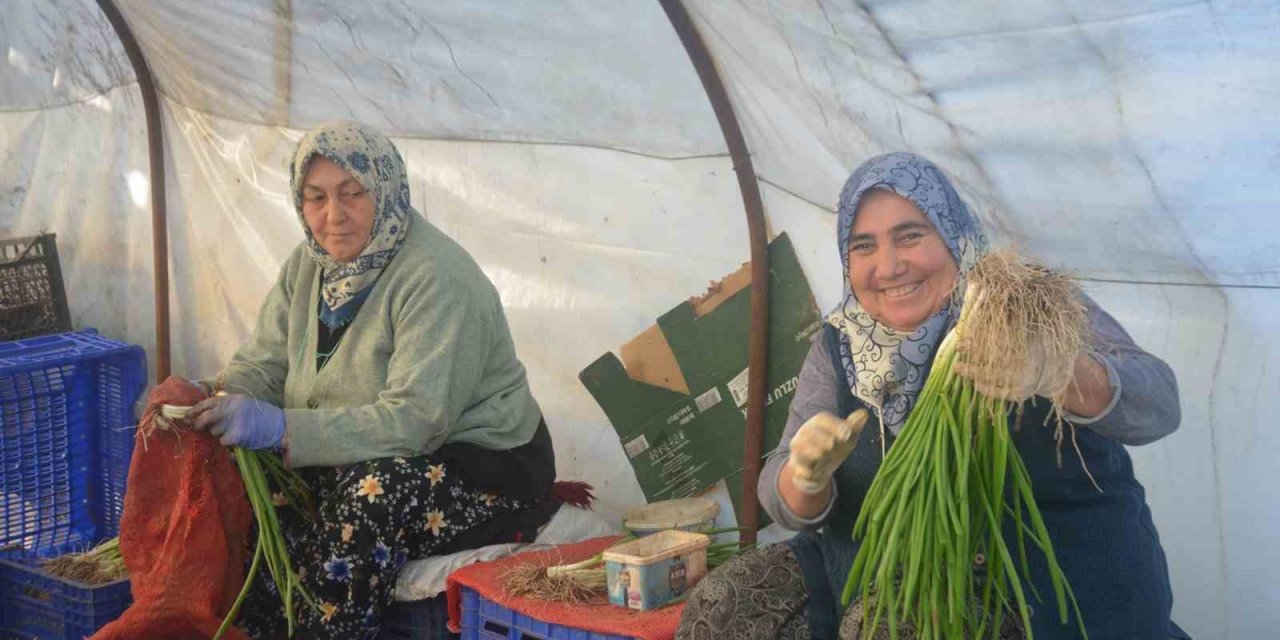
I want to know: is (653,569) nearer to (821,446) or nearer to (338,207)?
(821,446)

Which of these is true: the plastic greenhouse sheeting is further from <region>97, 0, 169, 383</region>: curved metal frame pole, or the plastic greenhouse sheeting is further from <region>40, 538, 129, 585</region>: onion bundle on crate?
<region>40, 538, 129, 585</region>: onion bundle on crate

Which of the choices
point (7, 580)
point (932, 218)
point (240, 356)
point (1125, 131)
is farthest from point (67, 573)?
point (1125, 131)

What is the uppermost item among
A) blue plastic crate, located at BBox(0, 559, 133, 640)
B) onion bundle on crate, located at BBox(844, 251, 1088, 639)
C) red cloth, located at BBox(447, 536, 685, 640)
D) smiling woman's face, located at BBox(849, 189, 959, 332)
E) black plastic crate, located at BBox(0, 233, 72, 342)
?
black plastic crate, located at BBox(0, 233, 72, 342)

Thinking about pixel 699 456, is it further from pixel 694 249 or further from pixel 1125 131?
pixel 1125 131

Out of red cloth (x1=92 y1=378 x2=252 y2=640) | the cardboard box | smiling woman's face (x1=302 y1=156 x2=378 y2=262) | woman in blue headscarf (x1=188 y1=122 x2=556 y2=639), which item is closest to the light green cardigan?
woman in blue headscarf (x1=188 y1=122 x2=556 y2=639)

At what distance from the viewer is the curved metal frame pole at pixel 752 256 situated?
3.40 metres

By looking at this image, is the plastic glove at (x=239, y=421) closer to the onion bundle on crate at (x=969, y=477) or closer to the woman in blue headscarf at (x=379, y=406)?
the woman in blue headscarf at (x=379, y=406)

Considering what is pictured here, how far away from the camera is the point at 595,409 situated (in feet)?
13.0

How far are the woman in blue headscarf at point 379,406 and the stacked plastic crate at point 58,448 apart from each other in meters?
1.01

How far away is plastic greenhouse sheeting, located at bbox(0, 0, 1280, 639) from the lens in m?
2.50

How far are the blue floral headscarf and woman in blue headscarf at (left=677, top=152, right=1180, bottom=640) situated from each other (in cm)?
128

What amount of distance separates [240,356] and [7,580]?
100 cm

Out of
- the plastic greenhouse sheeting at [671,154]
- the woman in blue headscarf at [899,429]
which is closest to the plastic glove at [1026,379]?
the woman in blue headscarf at [899,429]

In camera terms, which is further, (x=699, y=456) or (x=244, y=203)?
(x=244, y=203)
